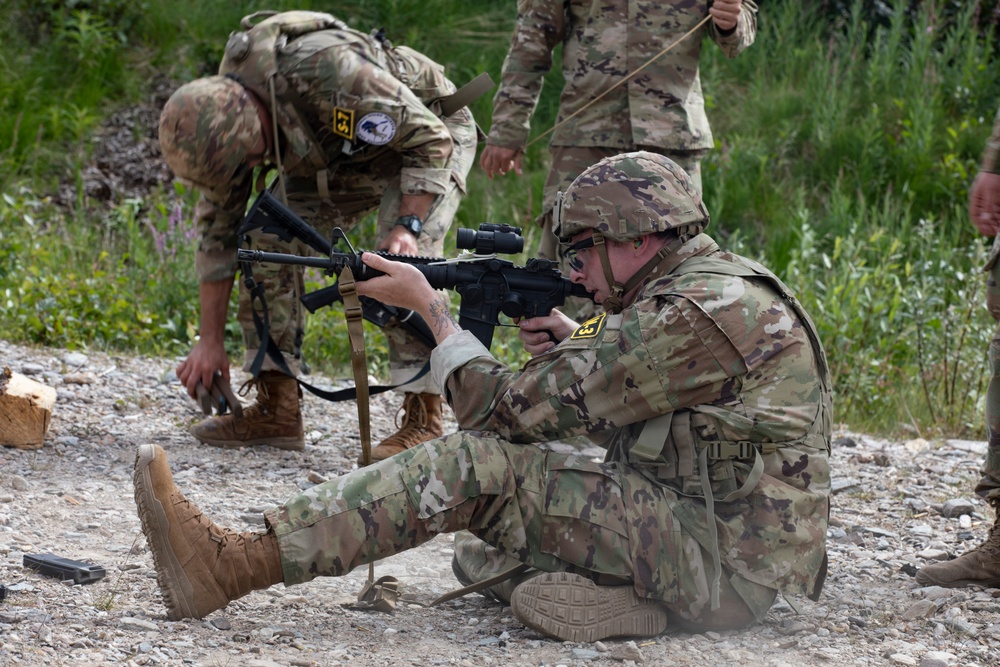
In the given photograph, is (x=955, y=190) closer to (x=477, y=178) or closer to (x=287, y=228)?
(x=477, y=178)

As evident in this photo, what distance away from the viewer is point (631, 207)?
112 inches

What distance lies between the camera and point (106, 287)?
247 inches

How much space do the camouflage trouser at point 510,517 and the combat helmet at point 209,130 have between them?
1.80 m

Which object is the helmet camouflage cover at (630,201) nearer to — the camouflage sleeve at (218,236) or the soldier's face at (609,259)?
the soldier's face at (609,259)

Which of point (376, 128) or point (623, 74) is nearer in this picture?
point (376, 128)

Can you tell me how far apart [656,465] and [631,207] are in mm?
657

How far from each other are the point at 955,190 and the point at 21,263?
605 centimetres

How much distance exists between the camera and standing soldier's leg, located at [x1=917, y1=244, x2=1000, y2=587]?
324cm

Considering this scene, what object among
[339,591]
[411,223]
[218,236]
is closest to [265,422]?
[218,236]

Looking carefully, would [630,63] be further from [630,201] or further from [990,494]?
[990,494]

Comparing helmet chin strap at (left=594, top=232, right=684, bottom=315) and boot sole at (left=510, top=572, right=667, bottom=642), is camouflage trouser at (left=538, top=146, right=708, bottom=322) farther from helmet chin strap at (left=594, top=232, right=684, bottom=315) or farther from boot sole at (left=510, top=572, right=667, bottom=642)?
boot sole at (left=510, top=572, right=667, bottom=642)

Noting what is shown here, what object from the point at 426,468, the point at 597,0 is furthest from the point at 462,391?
the point at 597,0

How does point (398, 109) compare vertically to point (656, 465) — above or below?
above

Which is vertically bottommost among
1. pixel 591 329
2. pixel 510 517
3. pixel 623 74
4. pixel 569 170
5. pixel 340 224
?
pixel 510 517
